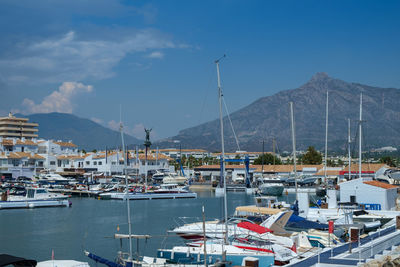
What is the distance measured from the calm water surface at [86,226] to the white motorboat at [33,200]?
171cm

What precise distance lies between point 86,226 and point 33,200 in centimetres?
2124

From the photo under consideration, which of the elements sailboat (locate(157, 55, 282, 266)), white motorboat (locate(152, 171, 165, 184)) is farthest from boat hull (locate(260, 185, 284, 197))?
sailboat (locate(157, 55, 282, 266))

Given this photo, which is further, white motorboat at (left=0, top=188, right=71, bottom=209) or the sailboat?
white motorboat at (left=0, top=188, right=71, bottom=209)

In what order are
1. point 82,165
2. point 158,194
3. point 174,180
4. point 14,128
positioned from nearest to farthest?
point 158,194
point 174,180
point 82,165
point 14,128

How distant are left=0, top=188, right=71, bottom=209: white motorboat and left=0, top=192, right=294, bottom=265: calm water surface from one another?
1707mm

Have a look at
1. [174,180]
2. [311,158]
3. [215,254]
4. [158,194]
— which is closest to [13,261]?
[215,254]

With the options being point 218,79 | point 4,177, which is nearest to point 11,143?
point 4,177

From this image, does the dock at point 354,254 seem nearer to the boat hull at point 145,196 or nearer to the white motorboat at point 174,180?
the boat hull at point 145,196

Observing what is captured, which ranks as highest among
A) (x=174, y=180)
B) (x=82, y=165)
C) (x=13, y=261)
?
(x=13, y=261)

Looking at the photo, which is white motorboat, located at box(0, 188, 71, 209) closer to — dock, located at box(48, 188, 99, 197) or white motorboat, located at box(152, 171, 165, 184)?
dock, located at box(48, 188, 99, 197)

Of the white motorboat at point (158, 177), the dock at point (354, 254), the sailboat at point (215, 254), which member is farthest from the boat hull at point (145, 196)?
the dock at point (354, 254)

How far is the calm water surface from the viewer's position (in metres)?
36.8

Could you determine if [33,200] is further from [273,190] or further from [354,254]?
[354,254]

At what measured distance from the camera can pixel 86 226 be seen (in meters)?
51.3
